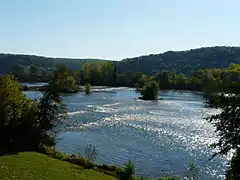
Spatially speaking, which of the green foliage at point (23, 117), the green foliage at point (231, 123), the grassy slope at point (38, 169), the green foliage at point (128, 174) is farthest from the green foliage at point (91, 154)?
the green foliage at point (231, 123)

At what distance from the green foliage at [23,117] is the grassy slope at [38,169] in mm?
5557

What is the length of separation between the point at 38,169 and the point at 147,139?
31.1 meters

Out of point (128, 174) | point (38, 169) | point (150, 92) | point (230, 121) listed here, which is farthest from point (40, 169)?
point (150, 92)

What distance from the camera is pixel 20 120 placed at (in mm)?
40094

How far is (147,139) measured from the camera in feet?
189

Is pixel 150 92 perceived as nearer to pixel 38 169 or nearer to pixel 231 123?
pixel 38 169

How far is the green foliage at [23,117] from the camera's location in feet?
128

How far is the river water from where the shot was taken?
42.6 m

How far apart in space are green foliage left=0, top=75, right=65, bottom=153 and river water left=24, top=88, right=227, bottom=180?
6.46m

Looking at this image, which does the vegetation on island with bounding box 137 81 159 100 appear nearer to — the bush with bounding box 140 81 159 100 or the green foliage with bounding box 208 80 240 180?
the bush with bounding box 140 81 159 100

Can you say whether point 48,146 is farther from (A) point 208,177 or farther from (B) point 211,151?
(B) point 211,151

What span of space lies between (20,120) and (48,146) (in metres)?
4.46

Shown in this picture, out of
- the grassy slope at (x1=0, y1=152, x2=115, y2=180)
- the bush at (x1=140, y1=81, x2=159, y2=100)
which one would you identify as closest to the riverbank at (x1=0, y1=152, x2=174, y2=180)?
the grassy slope at (x1=0, y1=152, x2=115, y2=180)

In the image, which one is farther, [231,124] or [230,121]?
[230,121]
